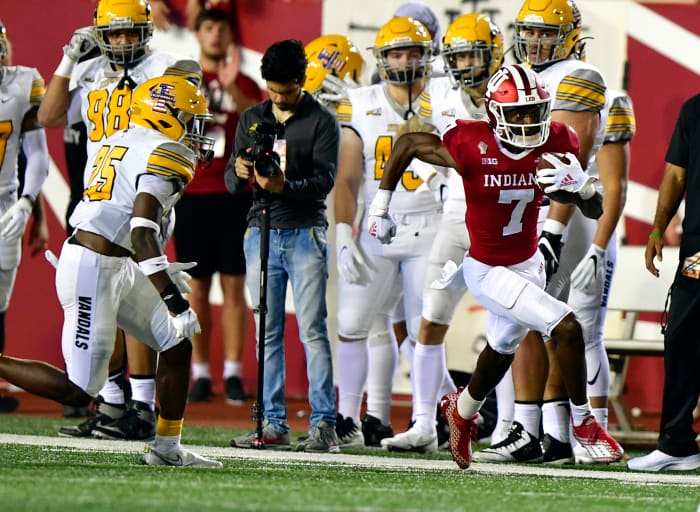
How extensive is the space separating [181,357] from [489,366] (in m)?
1.17

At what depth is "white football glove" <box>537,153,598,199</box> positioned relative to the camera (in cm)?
521

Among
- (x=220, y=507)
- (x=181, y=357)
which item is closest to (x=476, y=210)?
(x=181, y=357)

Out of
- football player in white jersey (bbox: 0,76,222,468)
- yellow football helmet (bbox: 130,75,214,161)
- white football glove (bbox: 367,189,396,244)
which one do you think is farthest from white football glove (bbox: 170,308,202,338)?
white football glove (bbox: 367,189,396,244)

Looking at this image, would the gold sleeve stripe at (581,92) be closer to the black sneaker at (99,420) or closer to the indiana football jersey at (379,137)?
the indiana football jersey at (379,137)

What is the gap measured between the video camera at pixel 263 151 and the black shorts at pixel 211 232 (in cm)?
258

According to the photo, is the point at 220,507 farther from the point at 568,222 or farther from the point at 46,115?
the point at 46,115

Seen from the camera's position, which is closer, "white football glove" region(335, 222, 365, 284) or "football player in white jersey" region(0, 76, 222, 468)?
"football player in white jersey" region(0, 76, 222, 468)

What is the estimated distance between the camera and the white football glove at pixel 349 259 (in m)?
6.43

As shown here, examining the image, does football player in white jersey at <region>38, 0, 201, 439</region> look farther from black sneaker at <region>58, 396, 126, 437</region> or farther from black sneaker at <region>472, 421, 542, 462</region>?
black sneaker at <region>472, 421, 542, 462</region>

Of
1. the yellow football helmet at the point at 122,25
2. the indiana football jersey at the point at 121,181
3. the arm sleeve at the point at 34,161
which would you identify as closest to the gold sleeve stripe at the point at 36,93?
the arm sleeve at the point at 34,161

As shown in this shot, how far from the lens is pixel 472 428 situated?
552 cm

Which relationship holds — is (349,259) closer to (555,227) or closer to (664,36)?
(555,227)

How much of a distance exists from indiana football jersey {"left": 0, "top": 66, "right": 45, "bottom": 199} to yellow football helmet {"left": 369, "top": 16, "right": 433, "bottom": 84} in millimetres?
1683

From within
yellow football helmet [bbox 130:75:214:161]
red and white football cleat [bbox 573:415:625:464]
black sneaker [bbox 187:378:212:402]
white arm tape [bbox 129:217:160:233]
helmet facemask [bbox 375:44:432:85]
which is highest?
helmet facemask [bbox 375:44:432:85]
